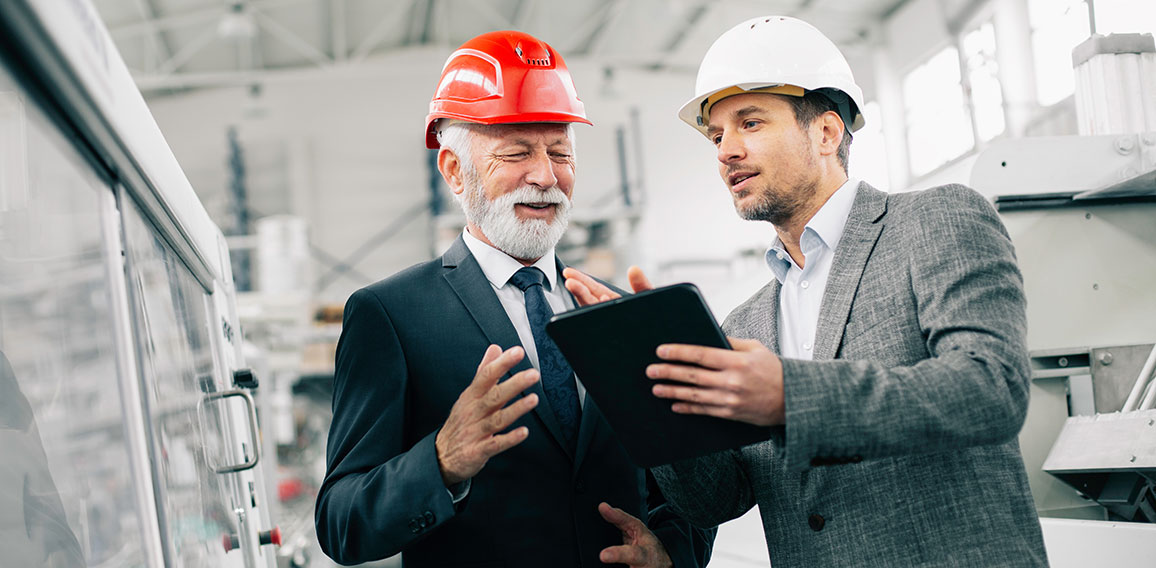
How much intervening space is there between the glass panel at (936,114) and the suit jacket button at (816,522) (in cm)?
788

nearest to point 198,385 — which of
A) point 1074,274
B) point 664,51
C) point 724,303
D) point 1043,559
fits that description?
point 1043,559

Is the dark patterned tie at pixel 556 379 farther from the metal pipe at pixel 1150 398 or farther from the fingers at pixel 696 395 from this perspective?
the metal pipe at pixel 1150 398

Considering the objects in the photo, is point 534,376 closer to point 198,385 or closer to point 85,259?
point 85,259

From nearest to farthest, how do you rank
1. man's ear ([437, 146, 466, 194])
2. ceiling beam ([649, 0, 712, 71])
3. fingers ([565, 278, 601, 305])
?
1. fingers ([565, 278, 601, 305])
2. man's ear ([437, 146, 466, 194])
3. ceiling beam ([649, 0, 712, 71])

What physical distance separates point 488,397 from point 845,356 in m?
0.59

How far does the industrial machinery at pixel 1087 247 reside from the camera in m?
2.39

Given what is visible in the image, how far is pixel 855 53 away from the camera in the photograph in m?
11.1

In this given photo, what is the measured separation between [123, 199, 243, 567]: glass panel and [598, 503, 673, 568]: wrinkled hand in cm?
73

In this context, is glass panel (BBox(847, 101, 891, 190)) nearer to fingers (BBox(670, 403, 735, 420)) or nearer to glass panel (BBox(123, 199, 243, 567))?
glass panel (BBox(123, 199, 243, 567))

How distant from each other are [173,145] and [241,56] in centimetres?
176

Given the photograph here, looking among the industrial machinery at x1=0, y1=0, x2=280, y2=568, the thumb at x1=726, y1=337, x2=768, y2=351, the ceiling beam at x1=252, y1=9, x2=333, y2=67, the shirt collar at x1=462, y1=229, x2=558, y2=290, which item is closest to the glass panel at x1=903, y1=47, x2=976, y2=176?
the ceiling beam at x1=252, y1=9, x2=333, y2=67

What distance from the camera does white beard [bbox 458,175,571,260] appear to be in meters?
1.85

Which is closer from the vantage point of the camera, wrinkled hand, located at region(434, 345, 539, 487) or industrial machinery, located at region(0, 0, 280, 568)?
industrial machinery, located at region(0, 0, 280, 568)

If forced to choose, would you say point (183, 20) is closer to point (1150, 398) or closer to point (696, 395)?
point (1150, 398)
